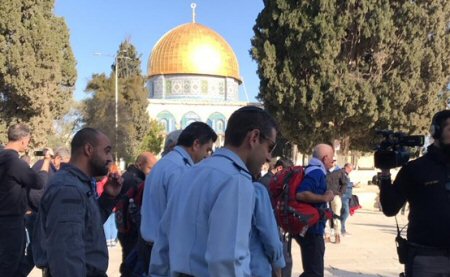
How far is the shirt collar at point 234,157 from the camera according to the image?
241 centimetres

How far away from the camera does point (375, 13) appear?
81.8 ft

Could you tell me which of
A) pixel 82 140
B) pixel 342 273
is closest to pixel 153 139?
pixel 342 273

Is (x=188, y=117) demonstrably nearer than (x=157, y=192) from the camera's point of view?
No

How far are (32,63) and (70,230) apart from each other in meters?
23.1

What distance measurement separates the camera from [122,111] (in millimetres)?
40750

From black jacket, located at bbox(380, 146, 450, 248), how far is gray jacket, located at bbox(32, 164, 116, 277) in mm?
2234

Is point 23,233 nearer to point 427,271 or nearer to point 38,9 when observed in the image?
point 427,271

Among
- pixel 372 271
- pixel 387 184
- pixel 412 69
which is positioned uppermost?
pixel 412 69

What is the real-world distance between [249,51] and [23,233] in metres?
23.3

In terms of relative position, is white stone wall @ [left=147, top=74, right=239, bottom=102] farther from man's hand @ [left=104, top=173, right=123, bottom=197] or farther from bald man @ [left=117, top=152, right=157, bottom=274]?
man's hand @ [left=104, top=173, right=123, bottom=197]

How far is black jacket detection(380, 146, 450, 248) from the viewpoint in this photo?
12.7 ft

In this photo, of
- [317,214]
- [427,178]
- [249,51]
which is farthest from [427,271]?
[249,51]

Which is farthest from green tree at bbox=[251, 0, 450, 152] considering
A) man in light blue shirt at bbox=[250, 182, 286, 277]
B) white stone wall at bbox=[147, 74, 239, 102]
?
white stone wall at bbox=[147, 74, 239, 102]

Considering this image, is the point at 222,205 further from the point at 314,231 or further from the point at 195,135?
the point at 314,231
